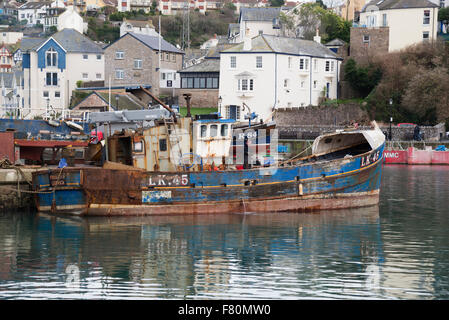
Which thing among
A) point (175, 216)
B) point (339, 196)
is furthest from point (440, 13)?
point (175, 216)

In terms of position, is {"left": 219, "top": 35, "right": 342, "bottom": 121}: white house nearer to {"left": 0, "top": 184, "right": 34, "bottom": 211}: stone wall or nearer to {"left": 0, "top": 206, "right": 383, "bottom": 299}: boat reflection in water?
{"left": 0, "top": 184, "right": 34, "bottom": 211}: stone wall

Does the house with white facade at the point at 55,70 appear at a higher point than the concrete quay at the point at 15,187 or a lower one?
higher

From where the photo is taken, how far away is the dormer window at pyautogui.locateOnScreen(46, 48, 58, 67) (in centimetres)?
7594

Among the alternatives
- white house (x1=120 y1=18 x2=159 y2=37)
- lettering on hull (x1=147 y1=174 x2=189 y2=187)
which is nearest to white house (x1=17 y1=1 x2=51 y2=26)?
white house (x1=120 y1=18 x2=159 y2=37)

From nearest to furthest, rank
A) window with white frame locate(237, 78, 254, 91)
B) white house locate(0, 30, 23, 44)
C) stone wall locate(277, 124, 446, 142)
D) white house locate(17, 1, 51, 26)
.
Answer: stone wall locate(277, 124, 446, 142) < window with white frame locate(237, 78, 254, 91) < white house locate(0, 30, 23, 44) < white house locate(17, 1, 51, 26)

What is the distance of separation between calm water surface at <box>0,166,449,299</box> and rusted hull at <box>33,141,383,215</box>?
58cm

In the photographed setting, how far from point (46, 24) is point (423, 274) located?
413 feet

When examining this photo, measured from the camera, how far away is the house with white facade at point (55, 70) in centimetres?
7581

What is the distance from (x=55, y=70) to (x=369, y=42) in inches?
1197

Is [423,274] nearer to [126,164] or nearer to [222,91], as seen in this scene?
[126,164]

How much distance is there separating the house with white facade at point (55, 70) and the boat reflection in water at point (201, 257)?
44845 mm

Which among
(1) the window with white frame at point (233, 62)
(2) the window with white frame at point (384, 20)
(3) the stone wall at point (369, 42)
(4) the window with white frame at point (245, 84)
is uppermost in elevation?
(2) the window with white frame at point (384, 20)

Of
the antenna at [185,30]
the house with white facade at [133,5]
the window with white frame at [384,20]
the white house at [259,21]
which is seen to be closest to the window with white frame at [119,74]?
→ the white house at [259,21]

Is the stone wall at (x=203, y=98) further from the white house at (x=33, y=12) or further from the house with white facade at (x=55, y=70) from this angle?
the white house at (x=33, y=12)
